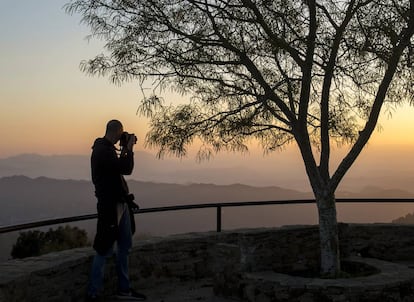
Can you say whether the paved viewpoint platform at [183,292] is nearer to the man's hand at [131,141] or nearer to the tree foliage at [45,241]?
the man's hand at [131,141]

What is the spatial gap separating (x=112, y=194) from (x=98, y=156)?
17.0 inches

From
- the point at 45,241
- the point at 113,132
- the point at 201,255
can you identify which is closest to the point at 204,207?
the point at 201,255

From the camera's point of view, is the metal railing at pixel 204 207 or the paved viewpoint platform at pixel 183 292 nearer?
the metal railing at pixel 204 207

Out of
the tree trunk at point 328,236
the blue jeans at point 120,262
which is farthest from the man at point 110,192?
the tree trunk at point 328,236

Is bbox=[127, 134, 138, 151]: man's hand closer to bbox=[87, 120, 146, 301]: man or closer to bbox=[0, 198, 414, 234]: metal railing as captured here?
bbox=[87, 120, 146, 301]: man

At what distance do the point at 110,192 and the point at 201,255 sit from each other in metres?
2.55

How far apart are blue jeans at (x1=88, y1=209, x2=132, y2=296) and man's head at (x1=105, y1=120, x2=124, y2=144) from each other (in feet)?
2.65

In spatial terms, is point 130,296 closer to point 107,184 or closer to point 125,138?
point 107,184

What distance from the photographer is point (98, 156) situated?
5828 millimetres

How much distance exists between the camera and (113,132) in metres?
5.98

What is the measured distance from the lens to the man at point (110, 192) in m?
5.84

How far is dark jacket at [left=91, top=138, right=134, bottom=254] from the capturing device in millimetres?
5820

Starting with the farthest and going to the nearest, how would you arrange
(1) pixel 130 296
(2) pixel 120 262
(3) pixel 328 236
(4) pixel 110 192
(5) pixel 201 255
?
(5) pixel 201 255, (3) pixel 328 236, (1) pixel 130 296, (2) pixel 120 262, (4) pixel 110 192

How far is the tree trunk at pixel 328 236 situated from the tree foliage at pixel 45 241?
7572 mm
